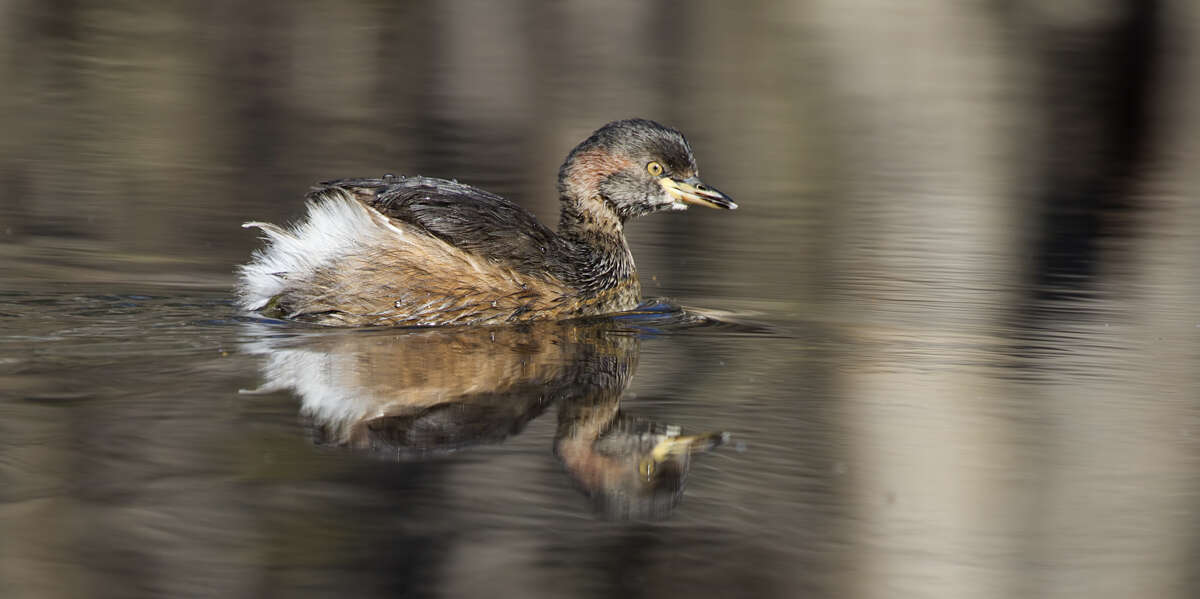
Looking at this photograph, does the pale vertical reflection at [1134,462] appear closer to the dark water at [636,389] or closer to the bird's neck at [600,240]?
the dark water at [636,389]

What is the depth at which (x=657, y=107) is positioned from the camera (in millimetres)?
16172

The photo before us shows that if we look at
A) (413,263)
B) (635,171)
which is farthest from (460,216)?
(635,171)

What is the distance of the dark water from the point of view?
3939 mm

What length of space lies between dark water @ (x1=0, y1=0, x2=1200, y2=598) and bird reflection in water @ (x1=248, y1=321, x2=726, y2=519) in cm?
2

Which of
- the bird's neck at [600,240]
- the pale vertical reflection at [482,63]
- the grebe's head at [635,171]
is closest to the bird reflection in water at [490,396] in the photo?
the bird's neck at [600,240]

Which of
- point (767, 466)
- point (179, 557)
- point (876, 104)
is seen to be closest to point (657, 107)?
point (876, 104)

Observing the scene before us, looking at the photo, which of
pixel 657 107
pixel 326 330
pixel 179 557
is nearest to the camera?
pixel 179 557

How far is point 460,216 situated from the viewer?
265 inches

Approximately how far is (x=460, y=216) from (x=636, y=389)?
4.46ft

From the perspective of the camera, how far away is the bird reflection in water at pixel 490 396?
186 inches

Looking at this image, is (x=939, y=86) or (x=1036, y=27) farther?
(x=1036, y=27)

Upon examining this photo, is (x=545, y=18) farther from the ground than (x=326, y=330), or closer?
farther from the ground

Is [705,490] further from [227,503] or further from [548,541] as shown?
[227,503]

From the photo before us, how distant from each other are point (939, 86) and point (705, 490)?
1529cm
